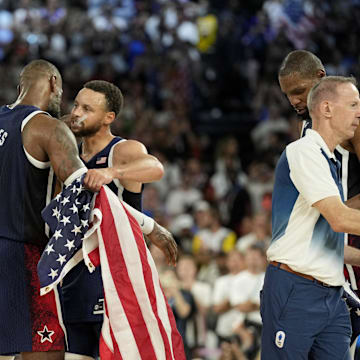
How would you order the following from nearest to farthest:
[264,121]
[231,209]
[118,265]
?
[118,265] < [231,209] < [264,121]

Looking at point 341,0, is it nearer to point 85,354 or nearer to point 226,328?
point 226,328

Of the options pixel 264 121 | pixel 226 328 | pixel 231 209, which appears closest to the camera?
pixel 226 328

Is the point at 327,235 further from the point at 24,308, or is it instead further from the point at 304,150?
the point at 24,308

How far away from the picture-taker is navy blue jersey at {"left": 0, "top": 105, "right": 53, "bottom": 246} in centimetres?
542

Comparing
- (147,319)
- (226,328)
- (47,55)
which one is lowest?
(226,328)

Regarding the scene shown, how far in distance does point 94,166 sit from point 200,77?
433 inches

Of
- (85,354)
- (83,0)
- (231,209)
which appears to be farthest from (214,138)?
(85,354)

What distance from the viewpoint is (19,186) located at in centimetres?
544

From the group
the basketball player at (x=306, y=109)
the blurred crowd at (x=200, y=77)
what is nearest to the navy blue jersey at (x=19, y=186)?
the basketball player at (x=306, y=109)

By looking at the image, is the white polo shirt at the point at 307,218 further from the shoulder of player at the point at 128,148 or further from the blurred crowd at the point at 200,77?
the blurred crowd at the point at 200,77

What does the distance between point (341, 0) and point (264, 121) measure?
3.07 meters

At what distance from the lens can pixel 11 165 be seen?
5449 mm

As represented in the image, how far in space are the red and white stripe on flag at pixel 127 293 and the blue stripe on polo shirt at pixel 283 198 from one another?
3.41ft

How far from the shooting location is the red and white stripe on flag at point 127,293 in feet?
17.7
